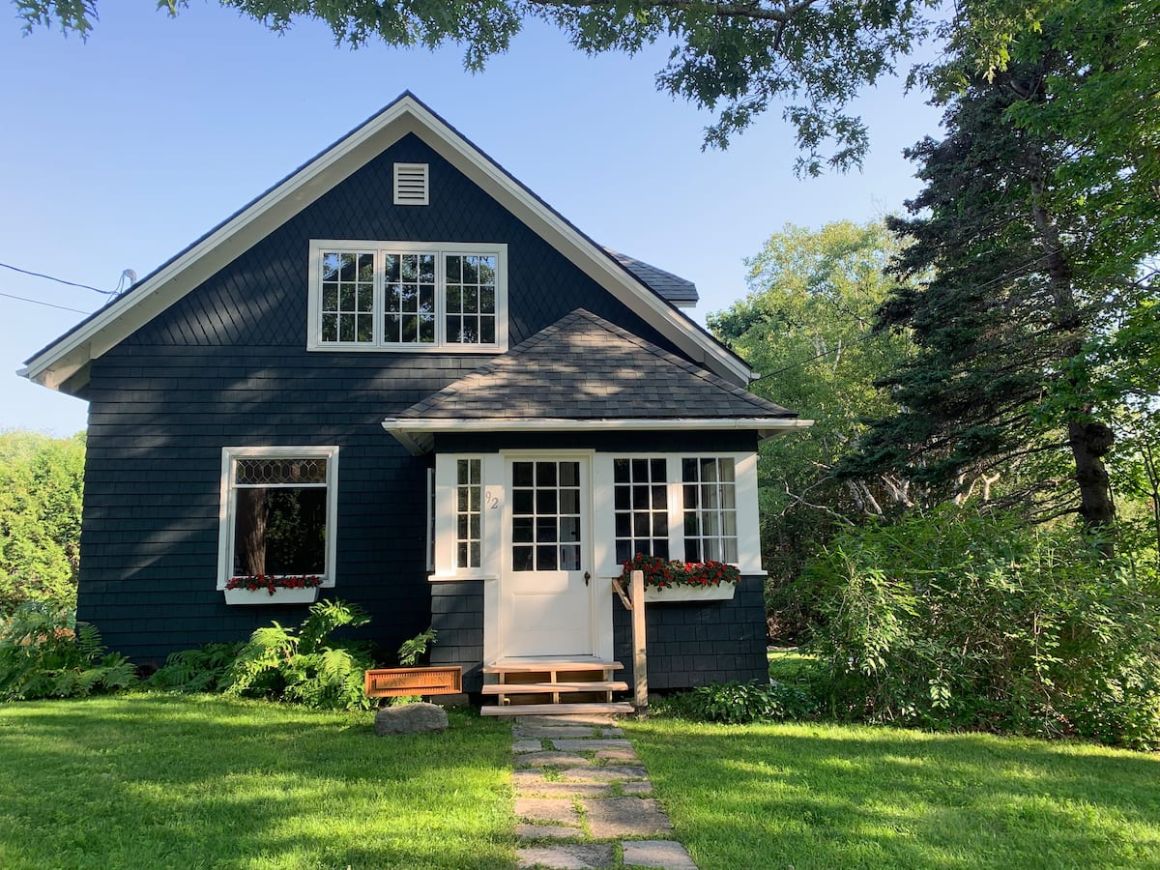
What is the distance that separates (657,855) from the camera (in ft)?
12.3

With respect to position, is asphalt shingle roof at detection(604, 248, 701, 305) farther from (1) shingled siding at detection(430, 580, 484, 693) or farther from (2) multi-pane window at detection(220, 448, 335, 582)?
(1) shingled siding at detection(430, 580, 484, 693)

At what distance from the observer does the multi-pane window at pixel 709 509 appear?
7770mm

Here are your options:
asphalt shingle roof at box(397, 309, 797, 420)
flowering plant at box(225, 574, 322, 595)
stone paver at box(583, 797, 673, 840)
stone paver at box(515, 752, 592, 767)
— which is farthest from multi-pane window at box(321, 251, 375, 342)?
stone paver at box(583, 797, 673, 840)

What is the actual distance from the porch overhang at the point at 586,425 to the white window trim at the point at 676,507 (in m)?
0.27

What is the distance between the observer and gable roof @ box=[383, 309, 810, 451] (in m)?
7.38

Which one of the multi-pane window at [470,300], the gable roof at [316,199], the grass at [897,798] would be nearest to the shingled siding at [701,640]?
the grass at [897,798]

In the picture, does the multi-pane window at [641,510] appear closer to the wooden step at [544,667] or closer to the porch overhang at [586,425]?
the porch overhang at [586,425]

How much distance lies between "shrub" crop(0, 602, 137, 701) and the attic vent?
625 cm

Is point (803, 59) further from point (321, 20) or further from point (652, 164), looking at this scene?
point (321, 20)

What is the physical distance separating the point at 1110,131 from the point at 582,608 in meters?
7.83

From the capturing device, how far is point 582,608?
7668 millimetres

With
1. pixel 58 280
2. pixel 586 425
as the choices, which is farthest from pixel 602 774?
pixel 58 280

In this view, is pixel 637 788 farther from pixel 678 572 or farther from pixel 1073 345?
pixel 1073 345

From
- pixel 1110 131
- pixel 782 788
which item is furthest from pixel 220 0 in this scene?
pixel 1110 131
